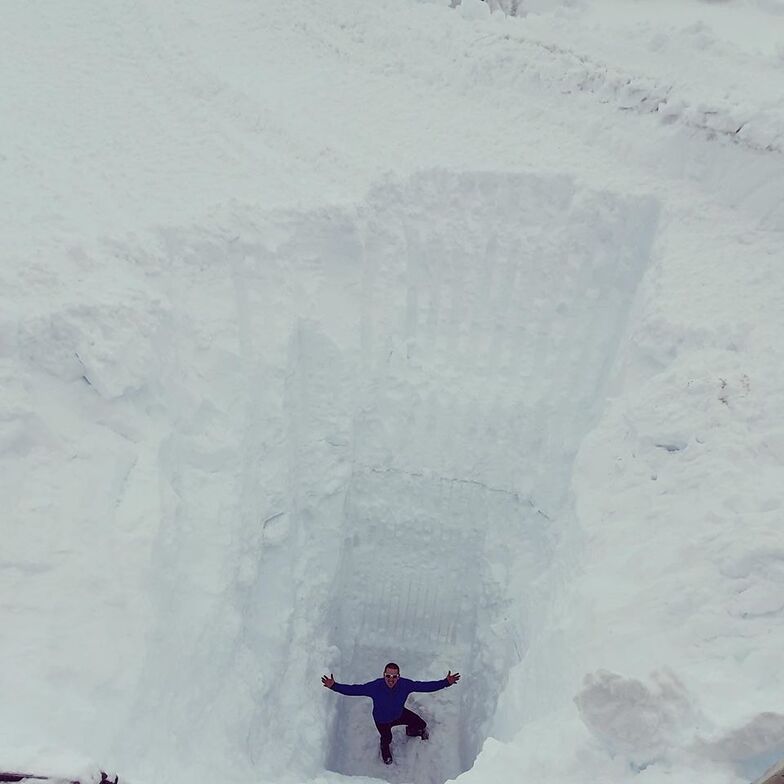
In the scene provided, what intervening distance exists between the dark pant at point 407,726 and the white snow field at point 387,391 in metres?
0.30

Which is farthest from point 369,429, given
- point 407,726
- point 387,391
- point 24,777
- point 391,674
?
point 24,777

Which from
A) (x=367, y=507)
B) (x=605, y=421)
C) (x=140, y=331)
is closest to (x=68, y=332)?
(x=140, y=331)

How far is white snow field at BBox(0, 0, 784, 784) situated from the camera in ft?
13.2

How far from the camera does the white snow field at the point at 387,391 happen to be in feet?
13.2

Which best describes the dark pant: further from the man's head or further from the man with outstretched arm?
the man's head

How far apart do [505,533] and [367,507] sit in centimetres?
140

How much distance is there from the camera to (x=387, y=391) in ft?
22.4

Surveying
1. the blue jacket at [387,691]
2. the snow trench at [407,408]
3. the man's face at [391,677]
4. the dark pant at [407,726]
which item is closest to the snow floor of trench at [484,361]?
the snow trench at [407,408]

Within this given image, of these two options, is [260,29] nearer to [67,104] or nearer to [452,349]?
[67,104]

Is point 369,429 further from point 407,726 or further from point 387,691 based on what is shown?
point 407,726

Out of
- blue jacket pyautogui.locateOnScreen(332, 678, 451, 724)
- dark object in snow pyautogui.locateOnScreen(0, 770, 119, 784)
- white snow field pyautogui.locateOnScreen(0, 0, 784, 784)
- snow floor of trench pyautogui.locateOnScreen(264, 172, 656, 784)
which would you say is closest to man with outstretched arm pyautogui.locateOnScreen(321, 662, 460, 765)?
blue jacket pyautogui.locateOnScreen(332, 678, 451, 724)

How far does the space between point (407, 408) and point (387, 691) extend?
253 cm

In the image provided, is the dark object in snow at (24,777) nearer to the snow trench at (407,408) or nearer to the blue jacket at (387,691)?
the snow trench at (407,408)

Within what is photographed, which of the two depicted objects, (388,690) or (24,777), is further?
(388,690)
